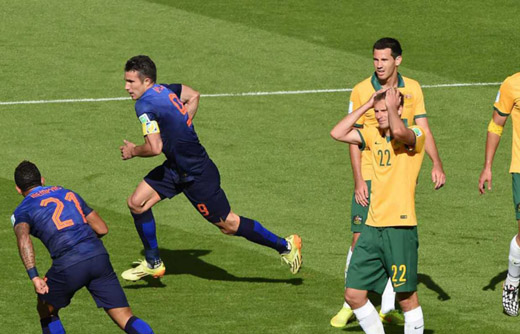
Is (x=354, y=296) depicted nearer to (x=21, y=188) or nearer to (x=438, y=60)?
(x=21, y=188)

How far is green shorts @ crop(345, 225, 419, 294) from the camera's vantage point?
10.4m

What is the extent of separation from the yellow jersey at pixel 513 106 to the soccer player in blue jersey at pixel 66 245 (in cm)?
411

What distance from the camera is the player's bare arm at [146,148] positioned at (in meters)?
12.4

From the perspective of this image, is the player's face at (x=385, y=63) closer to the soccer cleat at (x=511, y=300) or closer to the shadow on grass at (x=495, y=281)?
the soccer cleat at (x=511, y=300)

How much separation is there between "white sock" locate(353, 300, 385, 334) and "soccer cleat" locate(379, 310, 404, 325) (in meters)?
1.50

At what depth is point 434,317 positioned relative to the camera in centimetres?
1224

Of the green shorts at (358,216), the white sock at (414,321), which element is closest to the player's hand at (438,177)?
the green shorts at (358,216)

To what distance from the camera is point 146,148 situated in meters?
12.4

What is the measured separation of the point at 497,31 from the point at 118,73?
26.1 feet

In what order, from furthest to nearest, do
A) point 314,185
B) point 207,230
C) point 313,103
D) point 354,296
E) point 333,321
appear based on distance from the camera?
point 313,103 → point 314,185 → point 207,230 → point 333,321 → point 354,296

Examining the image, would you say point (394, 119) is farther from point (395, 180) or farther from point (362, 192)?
point (362, 192)

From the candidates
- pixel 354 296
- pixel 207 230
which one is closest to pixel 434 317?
pixel 354 296

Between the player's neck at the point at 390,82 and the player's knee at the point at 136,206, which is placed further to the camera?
the player's knee at the point at 136,206

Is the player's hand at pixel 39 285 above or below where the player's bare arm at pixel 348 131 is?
below
